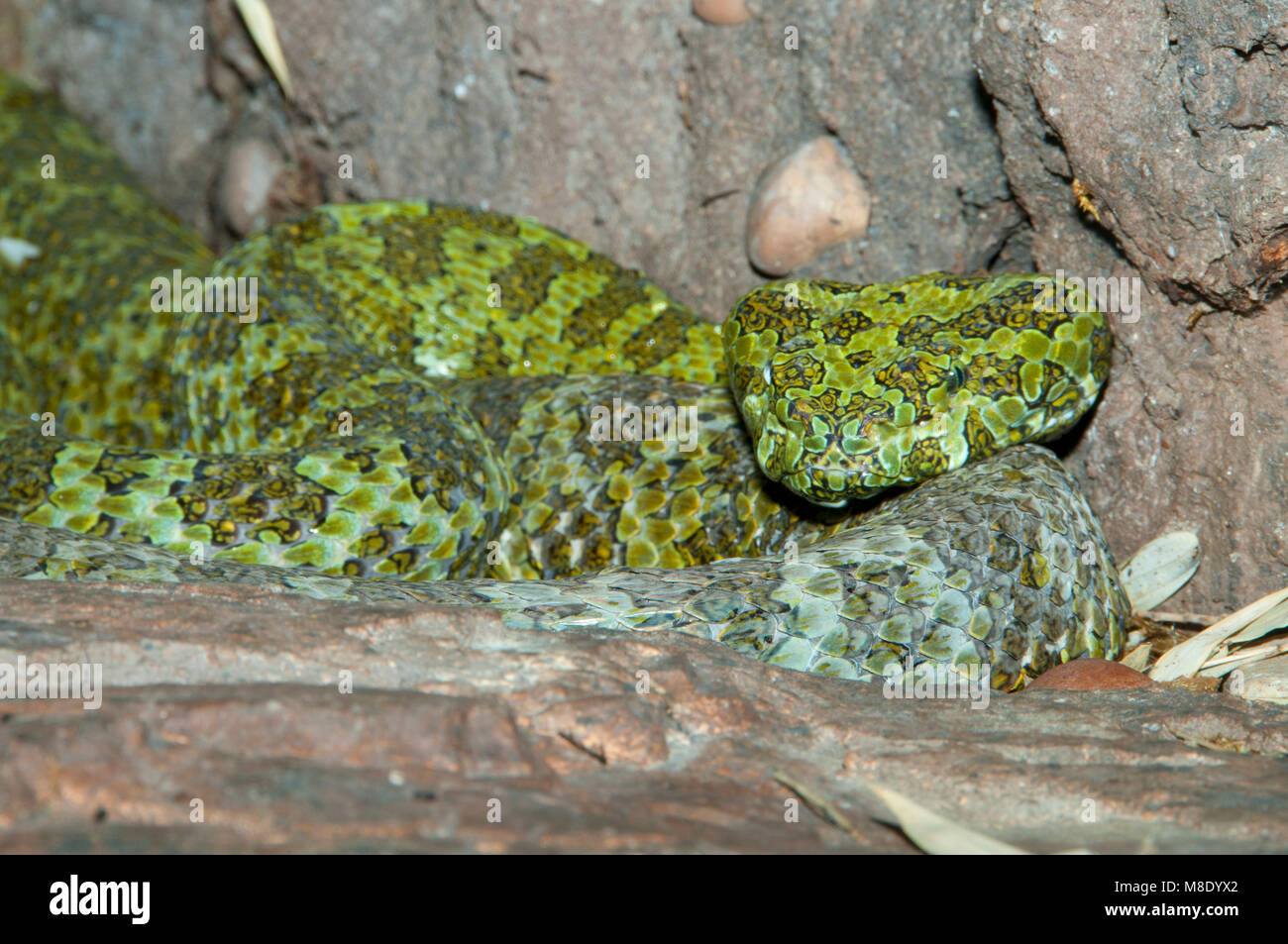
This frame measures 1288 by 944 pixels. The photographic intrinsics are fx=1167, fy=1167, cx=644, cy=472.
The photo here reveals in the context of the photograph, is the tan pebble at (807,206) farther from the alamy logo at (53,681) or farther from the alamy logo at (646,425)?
the alamy logo at (53,681)

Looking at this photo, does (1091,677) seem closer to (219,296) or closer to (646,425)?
(646,425)

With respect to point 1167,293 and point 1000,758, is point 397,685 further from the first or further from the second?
point 1167,293

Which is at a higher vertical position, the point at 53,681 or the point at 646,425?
the point at 646,425

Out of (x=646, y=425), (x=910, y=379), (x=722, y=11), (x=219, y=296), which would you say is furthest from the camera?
(x=722, y=11)
